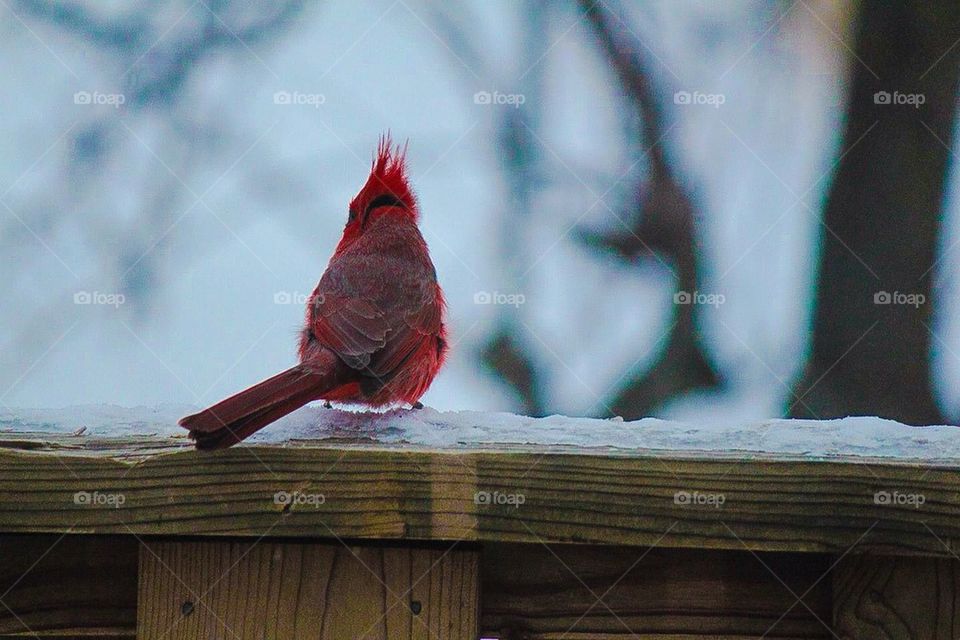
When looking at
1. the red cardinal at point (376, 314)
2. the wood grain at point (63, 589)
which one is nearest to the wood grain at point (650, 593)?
the wood grain at point (63, 589)

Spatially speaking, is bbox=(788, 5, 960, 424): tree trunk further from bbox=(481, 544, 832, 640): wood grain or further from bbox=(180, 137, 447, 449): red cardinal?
bbox=(481, 544, 832, 640): wood grain

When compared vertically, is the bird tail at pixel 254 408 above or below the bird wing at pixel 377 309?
below

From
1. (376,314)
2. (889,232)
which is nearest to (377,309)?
(376,314)

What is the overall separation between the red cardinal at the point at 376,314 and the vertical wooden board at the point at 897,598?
1.06 metres

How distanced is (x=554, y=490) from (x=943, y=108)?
11.2 ft

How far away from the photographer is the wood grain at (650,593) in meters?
1.60

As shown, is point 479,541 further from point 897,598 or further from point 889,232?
point 889,232

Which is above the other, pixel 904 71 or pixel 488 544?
pixel 904 71

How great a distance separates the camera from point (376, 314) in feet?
11.2

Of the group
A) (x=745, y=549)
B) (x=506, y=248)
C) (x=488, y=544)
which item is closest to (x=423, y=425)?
(x=488, y=544)

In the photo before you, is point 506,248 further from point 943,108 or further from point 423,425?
point 423,425

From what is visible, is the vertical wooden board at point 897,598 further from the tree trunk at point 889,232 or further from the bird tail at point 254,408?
the tree trunk at point 889,232

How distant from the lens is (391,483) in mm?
1546

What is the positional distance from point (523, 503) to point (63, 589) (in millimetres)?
694
